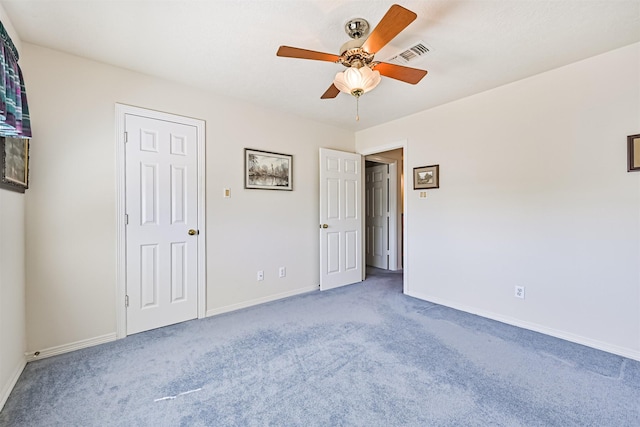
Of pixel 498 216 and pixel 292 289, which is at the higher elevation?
pixel 498 216

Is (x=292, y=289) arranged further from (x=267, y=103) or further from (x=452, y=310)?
(x=267, y=103)

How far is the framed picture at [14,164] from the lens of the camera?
163 cm

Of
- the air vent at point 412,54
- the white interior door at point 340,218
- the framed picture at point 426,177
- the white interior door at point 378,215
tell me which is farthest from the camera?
the white interior door at point 378,215

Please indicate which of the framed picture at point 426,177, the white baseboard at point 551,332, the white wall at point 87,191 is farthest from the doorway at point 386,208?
the white wall at point 87,191

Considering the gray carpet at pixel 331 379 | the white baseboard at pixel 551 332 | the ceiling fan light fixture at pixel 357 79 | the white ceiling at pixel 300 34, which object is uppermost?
the white ceiling at pixel 300 34

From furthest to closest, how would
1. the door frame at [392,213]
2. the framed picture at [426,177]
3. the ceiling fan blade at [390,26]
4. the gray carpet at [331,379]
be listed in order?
the door frame at [392,213] < the framed picture at [426,177] < the gray carpet at [331,379] < the ceiling fan blade at [390,26]

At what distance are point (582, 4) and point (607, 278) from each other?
202 cm

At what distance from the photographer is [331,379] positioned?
6.04 feet

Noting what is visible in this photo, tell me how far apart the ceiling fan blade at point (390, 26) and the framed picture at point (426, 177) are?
6.65 ft

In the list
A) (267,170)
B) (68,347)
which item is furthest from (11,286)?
(267,170)

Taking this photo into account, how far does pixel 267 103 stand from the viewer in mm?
3207

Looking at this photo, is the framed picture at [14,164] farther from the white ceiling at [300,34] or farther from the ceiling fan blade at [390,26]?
the ceiling fan blade at [390,26]

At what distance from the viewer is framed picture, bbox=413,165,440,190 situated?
10.9 ft

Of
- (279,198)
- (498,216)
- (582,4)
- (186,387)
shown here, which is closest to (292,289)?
(279,198)
